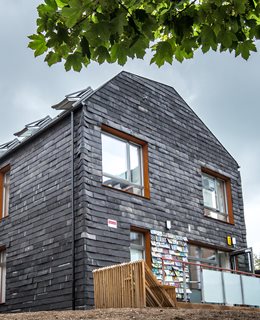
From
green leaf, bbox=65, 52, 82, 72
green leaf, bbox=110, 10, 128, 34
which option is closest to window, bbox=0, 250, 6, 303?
green leaf, bbox=65, 52, 82, 72

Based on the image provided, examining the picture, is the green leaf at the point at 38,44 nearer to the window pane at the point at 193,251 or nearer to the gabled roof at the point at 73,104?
the gabled roof at the point at 73,104

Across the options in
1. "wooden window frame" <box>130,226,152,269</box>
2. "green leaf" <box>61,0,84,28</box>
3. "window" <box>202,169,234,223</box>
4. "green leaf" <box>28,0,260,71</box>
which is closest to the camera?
"green leaf" <box>61,0,84,28</box>

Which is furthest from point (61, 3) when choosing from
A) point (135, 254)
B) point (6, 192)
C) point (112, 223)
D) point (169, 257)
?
point (6, 192)

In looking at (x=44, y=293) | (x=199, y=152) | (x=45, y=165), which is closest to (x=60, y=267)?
(x=44, y=293)

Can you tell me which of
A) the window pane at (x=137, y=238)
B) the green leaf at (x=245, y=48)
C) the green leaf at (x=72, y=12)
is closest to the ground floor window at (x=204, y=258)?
the window pane at (x=137, y=238)

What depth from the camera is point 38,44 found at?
4.34 m

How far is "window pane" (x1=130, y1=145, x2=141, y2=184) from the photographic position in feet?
43.1

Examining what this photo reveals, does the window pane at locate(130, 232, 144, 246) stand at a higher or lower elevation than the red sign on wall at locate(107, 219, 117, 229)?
lower

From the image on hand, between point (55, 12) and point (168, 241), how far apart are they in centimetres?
949

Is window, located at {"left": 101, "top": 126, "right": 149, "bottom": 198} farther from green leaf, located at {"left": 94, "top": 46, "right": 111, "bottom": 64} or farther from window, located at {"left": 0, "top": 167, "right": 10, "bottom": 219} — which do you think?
green leaf, located at {"left": 94, "top": 46, "right": 111, "bottom": 64}

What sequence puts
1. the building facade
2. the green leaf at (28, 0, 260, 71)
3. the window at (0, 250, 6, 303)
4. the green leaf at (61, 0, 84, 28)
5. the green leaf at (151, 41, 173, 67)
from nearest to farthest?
1. the green leaf at (61, 0, 84, 28)
2. the green leaf at (28, 0, 260, 71)
3. the green leaf at (151, 41, 173, 67)
4. the building facade
5. the window at (0, 250, 6, 303)

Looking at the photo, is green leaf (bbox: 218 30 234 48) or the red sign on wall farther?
the red sign on wall

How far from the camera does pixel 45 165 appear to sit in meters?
12.9

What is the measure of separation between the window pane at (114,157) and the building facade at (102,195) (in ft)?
0.10
